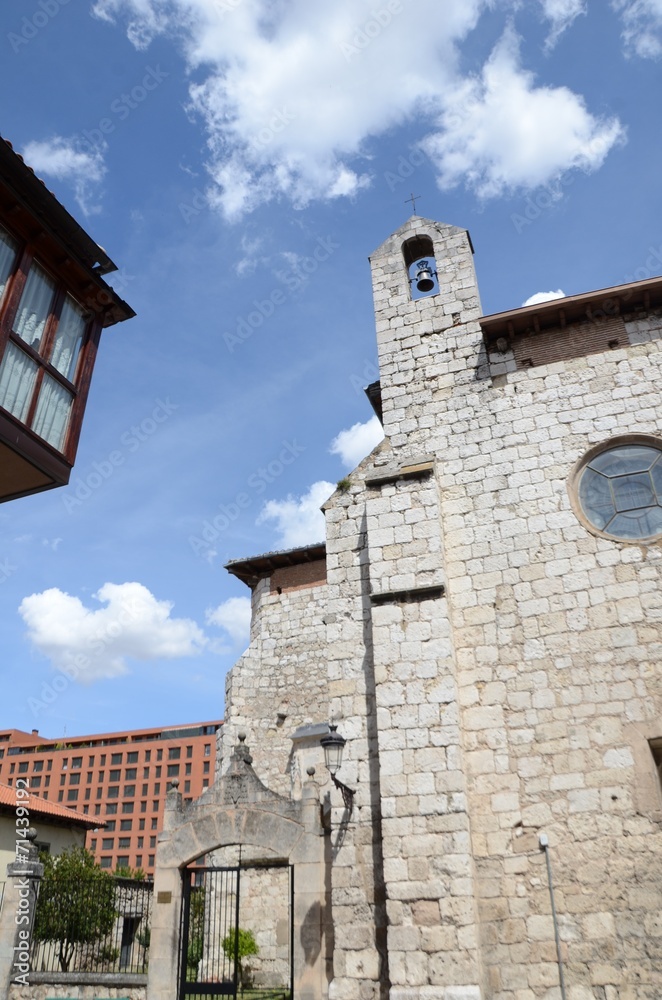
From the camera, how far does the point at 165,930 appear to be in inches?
376

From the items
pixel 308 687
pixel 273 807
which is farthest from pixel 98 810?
pixel 273 807

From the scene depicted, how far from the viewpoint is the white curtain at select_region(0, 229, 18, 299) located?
5840 mm

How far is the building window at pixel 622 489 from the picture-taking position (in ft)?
28.2

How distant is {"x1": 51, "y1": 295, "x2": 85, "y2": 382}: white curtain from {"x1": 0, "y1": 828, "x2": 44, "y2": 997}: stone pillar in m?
8.90

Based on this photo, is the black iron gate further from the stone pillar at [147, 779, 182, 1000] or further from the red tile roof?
the red tile roof

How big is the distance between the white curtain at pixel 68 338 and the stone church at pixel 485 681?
13.7ft

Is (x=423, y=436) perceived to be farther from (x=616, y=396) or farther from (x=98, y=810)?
(x=98, y=810)

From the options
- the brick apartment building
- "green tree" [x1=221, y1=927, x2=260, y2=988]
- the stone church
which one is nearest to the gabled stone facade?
the stone church

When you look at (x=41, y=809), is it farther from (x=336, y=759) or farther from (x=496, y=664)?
(x=496, y=664)

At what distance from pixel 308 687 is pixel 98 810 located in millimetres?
58054

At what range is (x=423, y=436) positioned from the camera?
32.4ft

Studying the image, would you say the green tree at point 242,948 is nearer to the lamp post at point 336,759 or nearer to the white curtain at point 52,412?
the lamp post at point 336,759

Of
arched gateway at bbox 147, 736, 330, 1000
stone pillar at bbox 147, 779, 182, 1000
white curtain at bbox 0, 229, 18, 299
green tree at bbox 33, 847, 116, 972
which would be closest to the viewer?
white curtain at bbox 0, 229, 18, 299

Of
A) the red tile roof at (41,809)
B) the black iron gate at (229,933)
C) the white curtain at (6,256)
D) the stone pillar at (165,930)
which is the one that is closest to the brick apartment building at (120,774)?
the red tile roof at (41,809)
